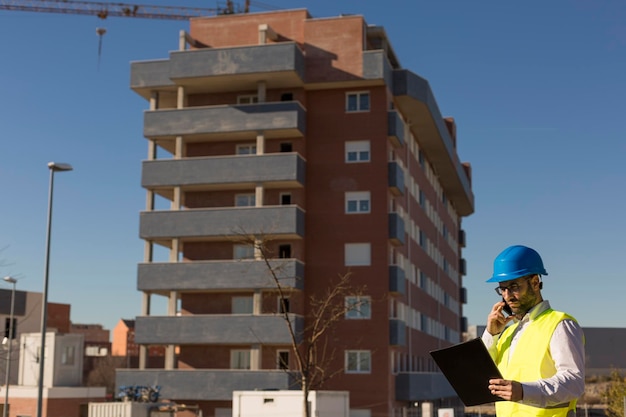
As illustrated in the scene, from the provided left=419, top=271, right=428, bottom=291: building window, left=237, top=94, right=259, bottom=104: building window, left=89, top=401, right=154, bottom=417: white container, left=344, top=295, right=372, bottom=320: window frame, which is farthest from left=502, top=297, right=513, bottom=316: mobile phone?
left=419, top=271, right=428, bottom=291: building window

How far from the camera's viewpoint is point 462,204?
93438 mm

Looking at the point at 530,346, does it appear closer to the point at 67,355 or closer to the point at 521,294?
the point at 521,294

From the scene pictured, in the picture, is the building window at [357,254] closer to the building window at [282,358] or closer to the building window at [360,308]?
the building window at [360,308]

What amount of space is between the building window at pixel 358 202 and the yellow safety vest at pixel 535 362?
1864 inches

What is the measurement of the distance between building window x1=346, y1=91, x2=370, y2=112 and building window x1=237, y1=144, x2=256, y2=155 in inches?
226

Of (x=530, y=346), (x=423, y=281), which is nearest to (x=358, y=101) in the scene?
(x=423, y=281)

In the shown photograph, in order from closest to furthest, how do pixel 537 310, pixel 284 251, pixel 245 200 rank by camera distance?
pixel 537 310, pixel 284 251, pixel 245 200

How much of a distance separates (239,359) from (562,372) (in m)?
48.0

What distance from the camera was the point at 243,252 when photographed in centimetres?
5338

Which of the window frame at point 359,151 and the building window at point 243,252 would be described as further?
the window frame at point 359,151

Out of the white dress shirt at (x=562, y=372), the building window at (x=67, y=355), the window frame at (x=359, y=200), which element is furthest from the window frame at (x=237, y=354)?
the white dress shirt at (x=562, y=372)

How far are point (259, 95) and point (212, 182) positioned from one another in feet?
17.7

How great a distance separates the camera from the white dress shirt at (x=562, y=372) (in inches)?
205

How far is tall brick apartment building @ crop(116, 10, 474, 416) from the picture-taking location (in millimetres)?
51438
